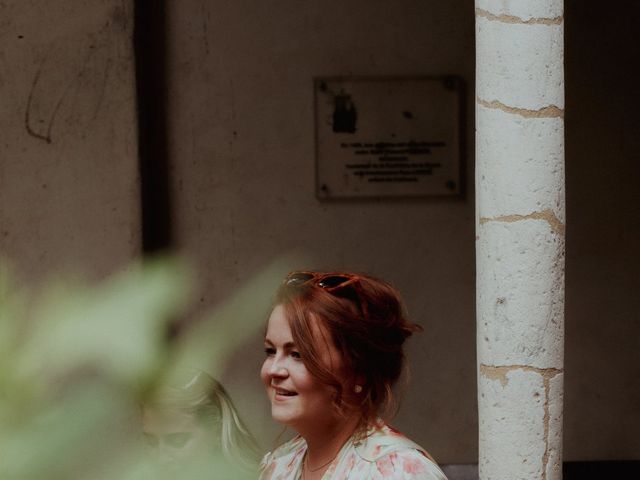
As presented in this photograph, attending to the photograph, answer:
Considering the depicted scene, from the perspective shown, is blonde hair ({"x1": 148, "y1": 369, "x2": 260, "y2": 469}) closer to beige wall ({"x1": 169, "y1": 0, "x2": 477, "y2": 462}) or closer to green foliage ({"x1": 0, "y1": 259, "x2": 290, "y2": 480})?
green foliage ({"x1": 0, "y1": 259, "x2": 290, "y2": 480})

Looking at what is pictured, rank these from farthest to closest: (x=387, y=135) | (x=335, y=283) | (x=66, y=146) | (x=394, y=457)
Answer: (x=387, y=135) < (x=66, y=146) < (x=335, y=283) < (x=394, y=457)

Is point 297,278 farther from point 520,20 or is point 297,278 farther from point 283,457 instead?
point 520,20

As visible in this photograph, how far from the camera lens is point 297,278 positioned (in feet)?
6.34

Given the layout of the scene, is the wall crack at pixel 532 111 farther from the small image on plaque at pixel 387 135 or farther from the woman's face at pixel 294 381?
the small image on plaque at pixel 387 135

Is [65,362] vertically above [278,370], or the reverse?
[65,362]

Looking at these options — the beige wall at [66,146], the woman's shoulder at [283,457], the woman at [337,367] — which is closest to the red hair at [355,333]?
the woman at [337,367]

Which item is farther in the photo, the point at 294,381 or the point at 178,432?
the point at 178,432

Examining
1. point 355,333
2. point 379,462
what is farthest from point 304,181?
point 379,462

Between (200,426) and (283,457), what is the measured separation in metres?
0.22

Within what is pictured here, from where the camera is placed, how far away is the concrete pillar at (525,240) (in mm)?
1921

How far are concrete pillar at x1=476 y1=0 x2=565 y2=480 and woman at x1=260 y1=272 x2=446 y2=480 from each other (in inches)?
8.3

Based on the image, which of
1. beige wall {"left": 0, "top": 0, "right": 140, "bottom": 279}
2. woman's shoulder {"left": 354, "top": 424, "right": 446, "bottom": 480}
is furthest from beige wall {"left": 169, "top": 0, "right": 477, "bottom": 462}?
woman's shoulder {"left": 354, "top": 424, "right": 446, "bottom": 480}

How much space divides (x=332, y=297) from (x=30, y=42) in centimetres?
232

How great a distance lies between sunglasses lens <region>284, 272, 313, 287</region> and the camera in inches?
75.2
